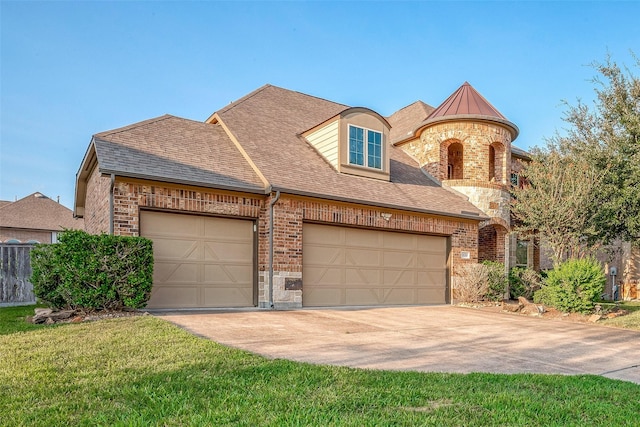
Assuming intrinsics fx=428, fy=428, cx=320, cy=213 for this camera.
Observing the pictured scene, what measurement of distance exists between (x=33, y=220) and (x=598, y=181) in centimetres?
3282

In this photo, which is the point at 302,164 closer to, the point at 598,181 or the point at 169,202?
the point at 169,202

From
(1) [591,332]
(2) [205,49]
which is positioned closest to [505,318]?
(1) [591,332]

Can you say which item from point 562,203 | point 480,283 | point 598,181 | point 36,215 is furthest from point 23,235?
point 598,181

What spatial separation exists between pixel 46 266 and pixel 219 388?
19.1ft

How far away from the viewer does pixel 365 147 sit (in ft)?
44.2

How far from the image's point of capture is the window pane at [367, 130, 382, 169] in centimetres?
1351

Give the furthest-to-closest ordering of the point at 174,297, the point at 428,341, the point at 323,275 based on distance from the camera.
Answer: the point at 323,275
the point at 174,297
the point at 428,341

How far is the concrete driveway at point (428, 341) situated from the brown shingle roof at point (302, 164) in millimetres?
3565

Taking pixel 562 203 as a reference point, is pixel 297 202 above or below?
below

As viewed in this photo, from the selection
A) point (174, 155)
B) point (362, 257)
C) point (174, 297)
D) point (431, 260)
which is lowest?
point (174, 297)

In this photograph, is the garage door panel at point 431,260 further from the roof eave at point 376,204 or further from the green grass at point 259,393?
the green grass at point 259,393

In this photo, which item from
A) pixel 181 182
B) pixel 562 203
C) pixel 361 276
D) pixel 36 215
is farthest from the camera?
pixel 36 215

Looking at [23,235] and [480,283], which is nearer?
[480,283]

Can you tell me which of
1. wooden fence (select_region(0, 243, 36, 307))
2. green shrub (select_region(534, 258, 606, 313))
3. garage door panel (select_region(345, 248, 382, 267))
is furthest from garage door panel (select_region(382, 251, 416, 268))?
wooden fence (select_region(0, 243, 36, 307))
